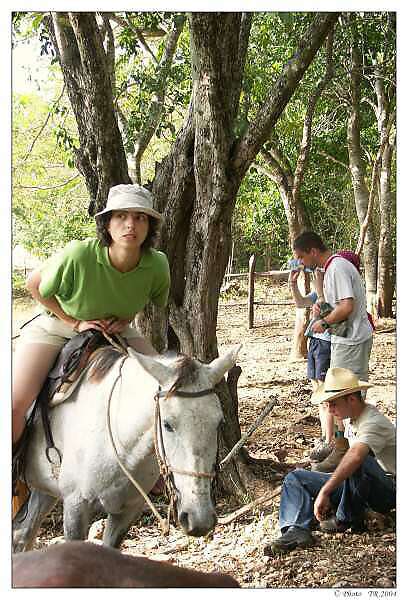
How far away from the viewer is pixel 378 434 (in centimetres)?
332

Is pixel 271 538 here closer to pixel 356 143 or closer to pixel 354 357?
pixel 354 357

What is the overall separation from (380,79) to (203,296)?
21.6ft

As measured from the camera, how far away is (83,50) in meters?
3.91

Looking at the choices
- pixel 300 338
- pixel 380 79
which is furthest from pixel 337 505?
pixel 380 79

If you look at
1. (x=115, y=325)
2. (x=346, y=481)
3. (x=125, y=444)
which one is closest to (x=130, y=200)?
(x=115, y=325)

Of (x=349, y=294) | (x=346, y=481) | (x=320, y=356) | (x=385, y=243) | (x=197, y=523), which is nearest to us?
(x=197, y=523)

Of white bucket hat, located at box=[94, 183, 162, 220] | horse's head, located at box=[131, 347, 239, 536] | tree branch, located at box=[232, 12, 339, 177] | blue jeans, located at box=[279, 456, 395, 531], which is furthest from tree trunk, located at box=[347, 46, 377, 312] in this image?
horse's head, located at box=[131, 347, 239, 536]

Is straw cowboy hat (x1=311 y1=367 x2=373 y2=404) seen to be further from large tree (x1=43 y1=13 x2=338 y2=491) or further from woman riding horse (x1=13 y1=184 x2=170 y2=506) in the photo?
large tree (x1=43 y1=13 x2=338 y2=491)

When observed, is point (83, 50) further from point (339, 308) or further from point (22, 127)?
point (22, 127)

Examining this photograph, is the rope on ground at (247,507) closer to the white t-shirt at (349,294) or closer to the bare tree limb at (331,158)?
the white t-shirt at (349,294)

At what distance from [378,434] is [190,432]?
1369mm

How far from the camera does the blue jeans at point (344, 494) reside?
355 cm

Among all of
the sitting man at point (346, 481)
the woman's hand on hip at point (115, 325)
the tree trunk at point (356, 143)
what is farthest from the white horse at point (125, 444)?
the tree trunk at point (356, 143)
